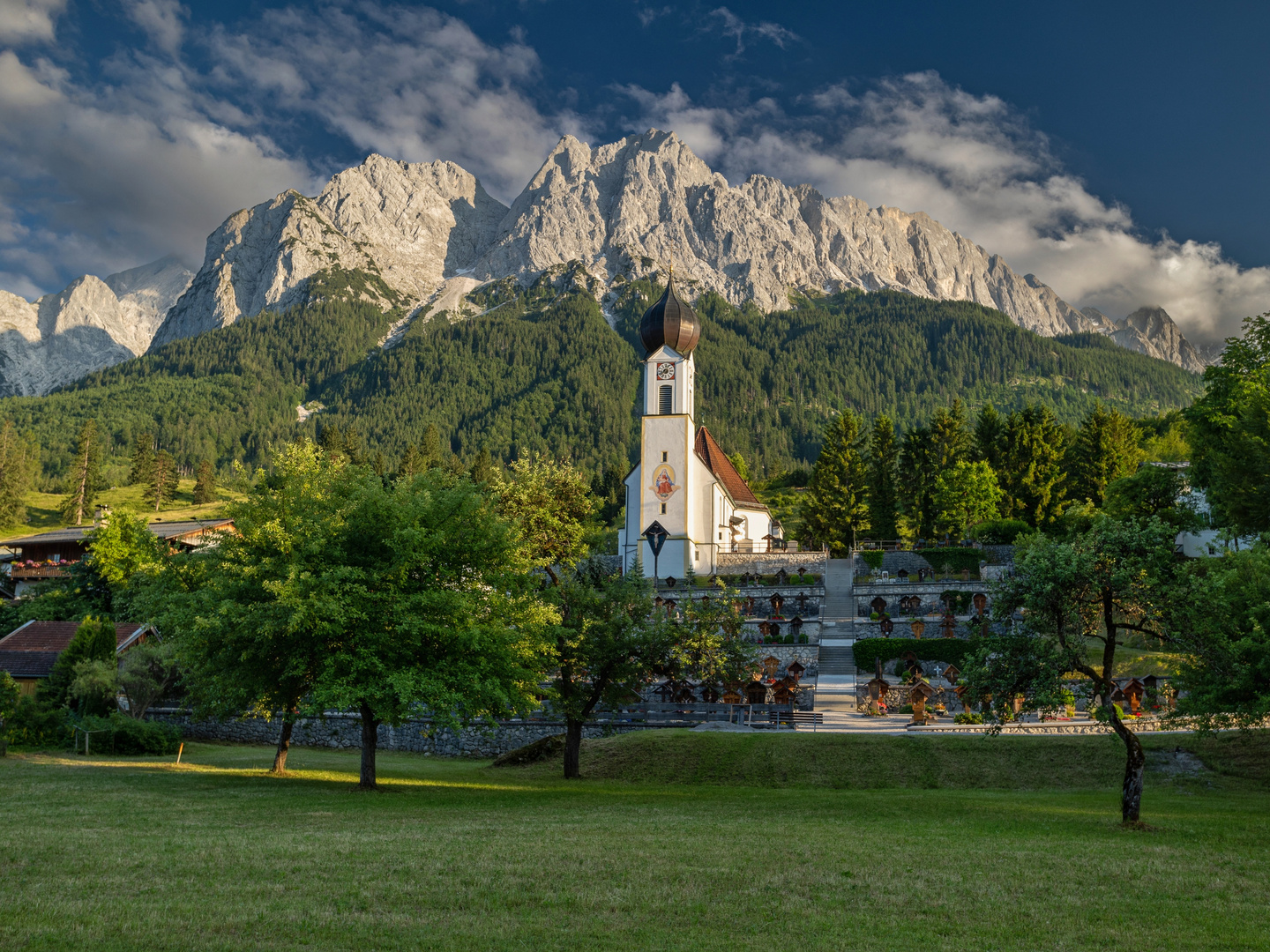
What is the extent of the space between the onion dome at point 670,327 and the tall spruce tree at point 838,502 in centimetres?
1740

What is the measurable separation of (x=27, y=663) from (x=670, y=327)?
43.1 metres

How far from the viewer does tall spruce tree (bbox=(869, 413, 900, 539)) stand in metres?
72.8

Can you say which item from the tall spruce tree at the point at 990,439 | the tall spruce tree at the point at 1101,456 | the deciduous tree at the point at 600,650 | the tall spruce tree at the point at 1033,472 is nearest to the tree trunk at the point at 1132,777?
the deciduous tree at the point at 600,650

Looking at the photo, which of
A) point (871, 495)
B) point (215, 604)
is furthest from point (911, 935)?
point (871, 495)

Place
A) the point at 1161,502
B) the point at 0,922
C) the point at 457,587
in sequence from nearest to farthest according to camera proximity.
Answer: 1. the point at 0,922
2. the point at 457,587
3. the point at 1161,502

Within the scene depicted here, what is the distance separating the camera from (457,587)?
2306 cm

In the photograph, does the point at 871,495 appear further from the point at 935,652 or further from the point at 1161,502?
the point at 935,652

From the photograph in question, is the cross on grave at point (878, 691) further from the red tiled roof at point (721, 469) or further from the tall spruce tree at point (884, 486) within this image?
the tall spruce tree at point (884, 486)

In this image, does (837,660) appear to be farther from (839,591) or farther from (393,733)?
(393,733)

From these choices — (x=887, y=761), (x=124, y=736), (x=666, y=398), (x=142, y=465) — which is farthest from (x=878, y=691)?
(x=142, y=465)

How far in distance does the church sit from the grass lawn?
130ft

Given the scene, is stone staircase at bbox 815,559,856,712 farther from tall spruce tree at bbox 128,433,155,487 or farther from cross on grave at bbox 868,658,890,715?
tall spruce tree at bbox 128,433,155,487

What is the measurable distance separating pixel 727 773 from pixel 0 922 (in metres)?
20.7

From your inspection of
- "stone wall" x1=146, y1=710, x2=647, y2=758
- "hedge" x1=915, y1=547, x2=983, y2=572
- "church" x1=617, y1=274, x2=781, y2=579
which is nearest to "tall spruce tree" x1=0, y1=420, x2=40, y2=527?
"church" x1=617, y1=274, x2=781, y2=579
